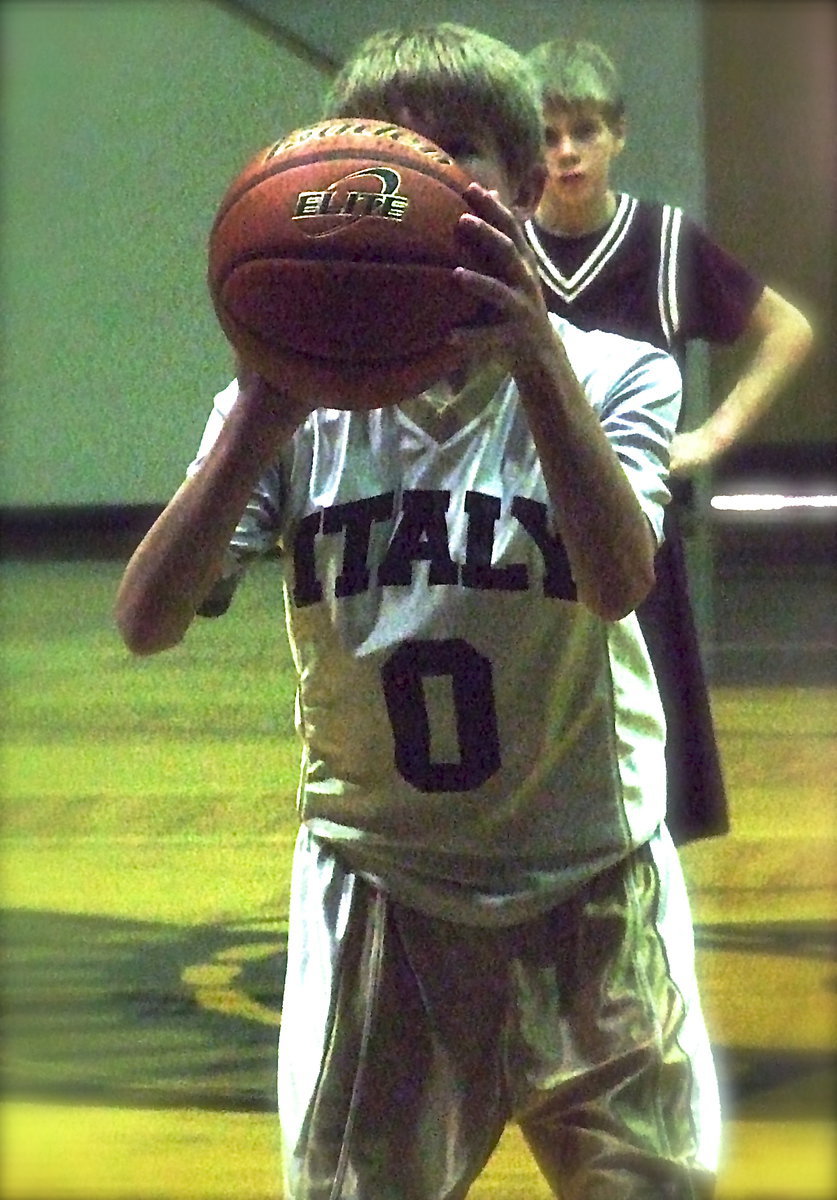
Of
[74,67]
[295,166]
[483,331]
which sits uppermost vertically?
[74,67]

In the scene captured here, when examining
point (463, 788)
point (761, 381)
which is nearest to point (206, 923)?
point (761, 381)

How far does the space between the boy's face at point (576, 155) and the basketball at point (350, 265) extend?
84 centimetres

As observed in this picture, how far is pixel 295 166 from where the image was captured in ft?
3.22

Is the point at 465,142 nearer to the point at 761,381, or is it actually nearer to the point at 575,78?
the point at 575,78

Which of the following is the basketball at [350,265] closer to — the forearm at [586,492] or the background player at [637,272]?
the forearm at [586,492]

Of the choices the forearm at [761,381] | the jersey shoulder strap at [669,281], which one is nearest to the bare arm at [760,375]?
the forearm at [761,381]

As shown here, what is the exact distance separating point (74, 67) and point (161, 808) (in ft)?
7.30

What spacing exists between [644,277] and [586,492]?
36.1 inches

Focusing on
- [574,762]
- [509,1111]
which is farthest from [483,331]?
[509,1111]

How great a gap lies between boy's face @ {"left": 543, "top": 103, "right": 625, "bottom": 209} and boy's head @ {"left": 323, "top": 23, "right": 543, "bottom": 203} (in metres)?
0.76

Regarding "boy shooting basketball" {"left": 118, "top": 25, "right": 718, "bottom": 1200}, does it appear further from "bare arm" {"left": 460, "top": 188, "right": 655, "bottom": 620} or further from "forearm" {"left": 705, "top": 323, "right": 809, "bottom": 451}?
"forearm" {"left": 705, "top": 323, "right": 809, "bottom": 451}

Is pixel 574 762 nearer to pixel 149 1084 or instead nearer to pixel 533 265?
pixel 533 265

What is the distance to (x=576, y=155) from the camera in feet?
5.98

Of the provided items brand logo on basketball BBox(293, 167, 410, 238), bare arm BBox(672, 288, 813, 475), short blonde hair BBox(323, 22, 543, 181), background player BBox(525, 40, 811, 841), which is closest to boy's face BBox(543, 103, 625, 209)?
Result: background player BBox(525, 40, 811, 841)
